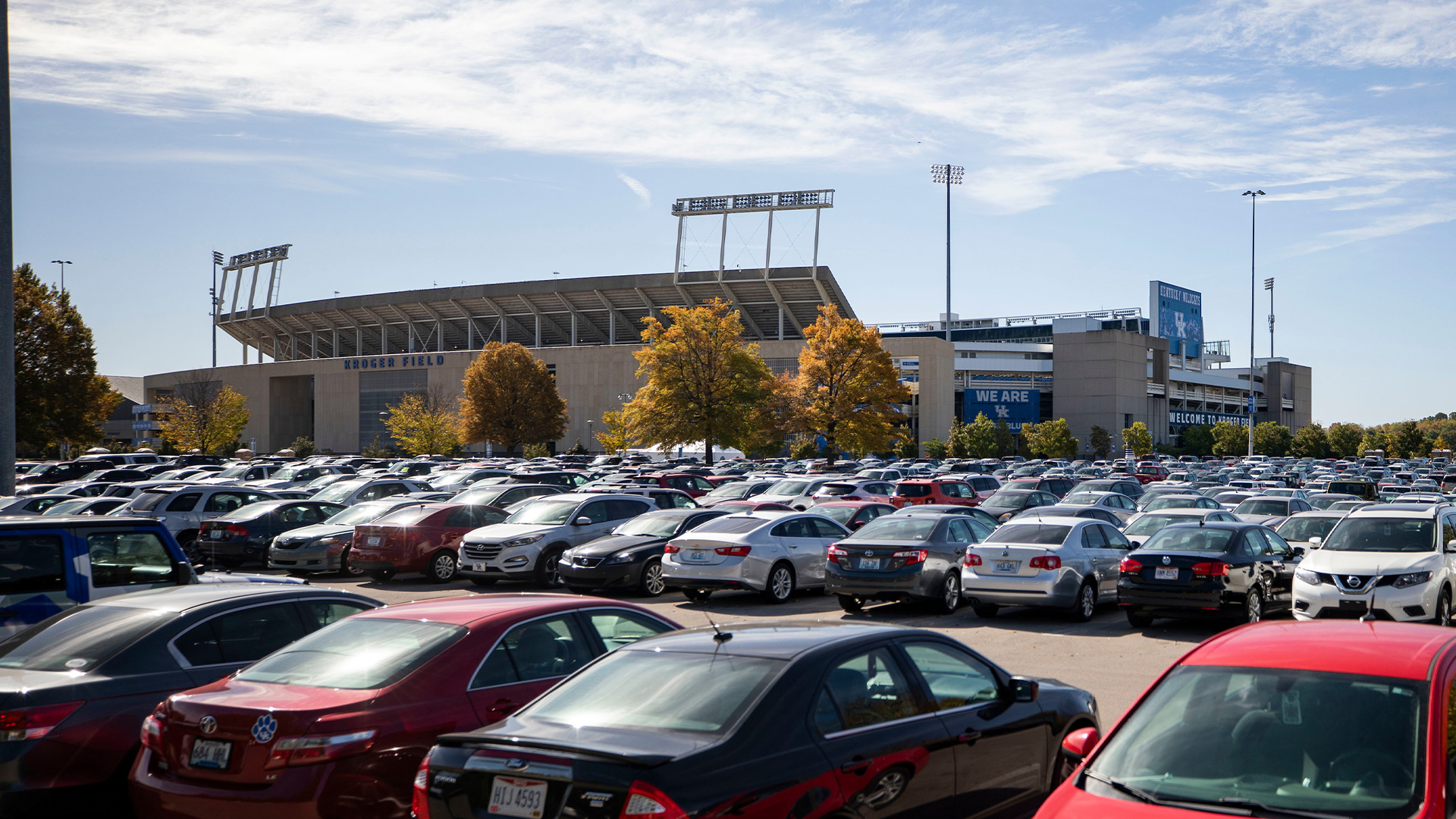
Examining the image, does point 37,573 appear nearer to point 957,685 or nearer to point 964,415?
point 957,685

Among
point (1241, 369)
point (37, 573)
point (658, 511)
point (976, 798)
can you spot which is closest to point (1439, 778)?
point (976, 798)

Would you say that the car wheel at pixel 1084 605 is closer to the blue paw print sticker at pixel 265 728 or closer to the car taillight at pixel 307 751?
the car taillight at pixel 307 751

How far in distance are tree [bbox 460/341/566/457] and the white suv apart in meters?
60.5

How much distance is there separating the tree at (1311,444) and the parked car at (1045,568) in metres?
96.0

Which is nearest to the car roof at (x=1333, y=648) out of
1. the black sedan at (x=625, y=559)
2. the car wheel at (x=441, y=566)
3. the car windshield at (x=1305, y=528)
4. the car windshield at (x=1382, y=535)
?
the car windshield at (x=1382, y=535)

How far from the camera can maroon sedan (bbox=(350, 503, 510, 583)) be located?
19.7 metres

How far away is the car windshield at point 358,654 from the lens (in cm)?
586

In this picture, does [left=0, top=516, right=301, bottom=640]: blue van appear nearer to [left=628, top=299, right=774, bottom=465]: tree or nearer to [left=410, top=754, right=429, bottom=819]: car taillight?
[left=410, top=754, right=429, bottom=819]: car taillight

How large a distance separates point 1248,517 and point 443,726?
20398 mm

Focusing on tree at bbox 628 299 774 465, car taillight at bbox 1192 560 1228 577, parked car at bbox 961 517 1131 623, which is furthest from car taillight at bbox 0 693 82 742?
tree at bbox 628 299 774 465

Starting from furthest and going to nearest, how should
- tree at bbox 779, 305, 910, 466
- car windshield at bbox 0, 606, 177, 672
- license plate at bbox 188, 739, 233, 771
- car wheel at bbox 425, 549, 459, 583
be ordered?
tree at bbox 779, 305, 910, 466 → car wheel at bbox 425, 549, 459, 583 → car windshield at bbox 0, 606, 177, 672 → license plate at bbox 188, 739, 233, 771

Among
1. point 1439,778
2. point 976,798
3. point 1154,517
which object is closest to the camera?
point 1439,778

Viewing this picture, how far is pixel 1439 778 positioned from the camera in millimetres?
3729

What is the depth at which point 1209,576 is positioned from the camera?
563 inches
